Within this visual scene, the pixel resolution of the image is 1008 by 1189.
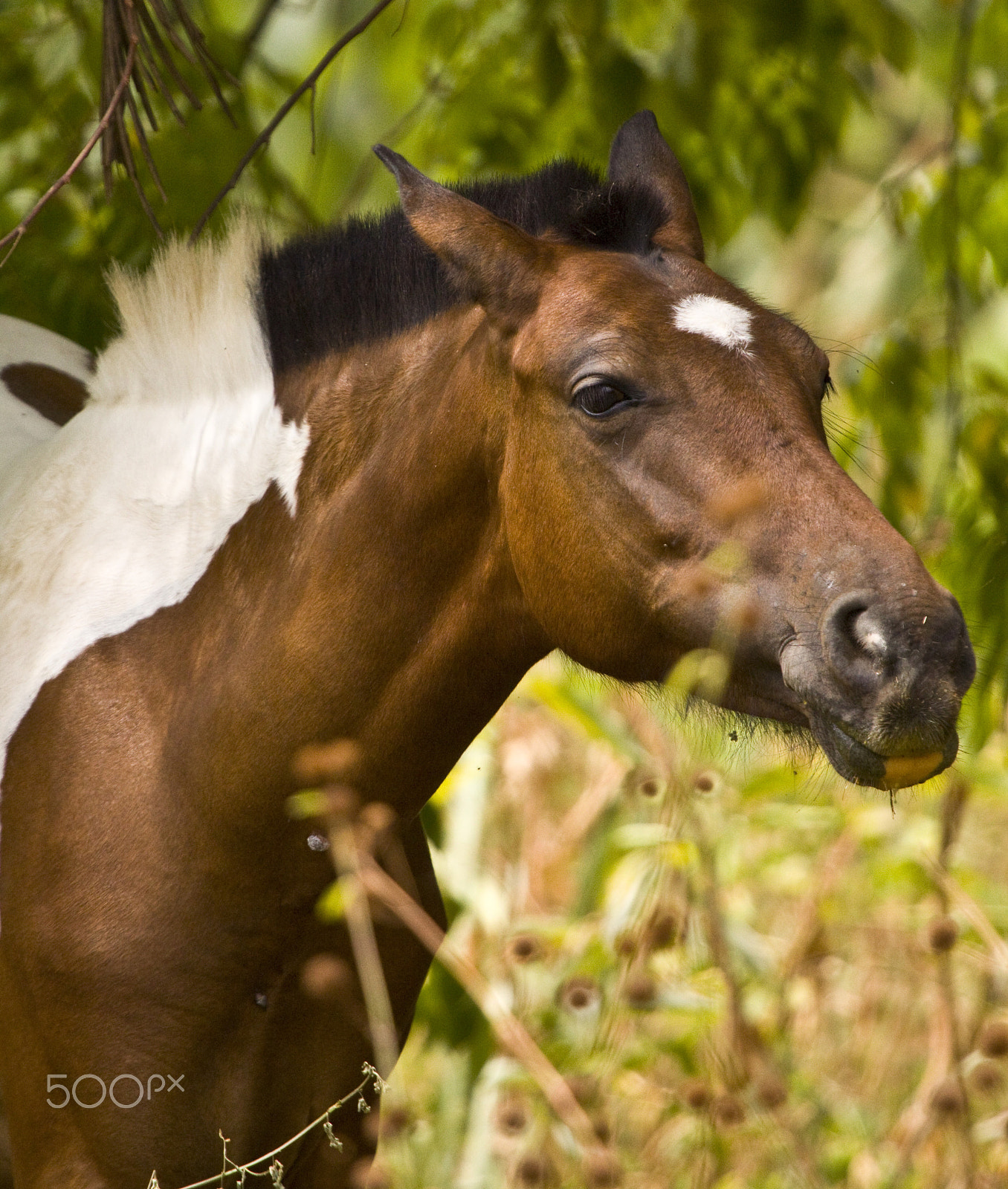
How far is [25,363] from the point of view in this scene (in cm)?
346

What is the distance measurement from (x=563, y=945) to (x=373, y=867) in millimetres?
1826

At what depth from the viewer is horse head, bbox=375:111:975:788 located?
2.01 metres

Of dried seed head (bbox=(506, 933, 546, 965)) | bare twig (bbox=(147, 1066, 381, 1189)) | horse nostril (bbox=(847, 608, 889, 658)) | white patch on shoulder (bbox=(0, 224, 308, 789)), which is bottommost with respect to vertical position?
dried seed head (bbox=(506, 933, 546, 965))

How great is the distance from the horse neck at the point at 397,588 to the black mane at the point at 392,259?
0.24 feet

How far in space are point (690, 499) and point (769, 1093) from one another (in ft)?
3.26

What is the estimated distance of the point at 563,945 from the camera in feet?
13.3

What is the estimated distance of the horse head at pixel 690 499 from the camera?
2006mm

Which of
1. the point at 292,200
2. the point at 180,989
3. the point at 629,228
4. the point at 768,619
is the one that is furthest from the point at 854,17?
the point at 180,989

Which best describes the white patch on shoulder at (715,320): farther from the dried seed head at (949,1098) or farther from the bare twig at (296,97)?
the dried seed head at (949,1098)

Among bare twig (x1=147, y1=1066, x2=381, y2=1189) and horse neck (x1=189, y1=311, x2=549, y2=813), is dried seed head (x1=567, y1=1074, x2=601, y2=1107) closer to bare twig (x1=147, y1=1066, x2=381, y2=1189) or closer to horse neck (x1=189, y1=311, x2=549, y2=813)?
bare twig (x1=147, y1=1066, x2=381, y2=1189)

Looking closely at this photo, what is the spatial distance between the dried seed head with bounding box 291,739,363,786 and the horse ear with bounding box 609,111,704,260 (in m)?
1.07

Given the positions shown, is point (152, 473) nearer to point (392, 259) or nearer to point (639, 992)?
point (392, 259)

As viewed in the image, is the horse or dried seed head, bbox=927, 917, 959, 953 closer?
the horse

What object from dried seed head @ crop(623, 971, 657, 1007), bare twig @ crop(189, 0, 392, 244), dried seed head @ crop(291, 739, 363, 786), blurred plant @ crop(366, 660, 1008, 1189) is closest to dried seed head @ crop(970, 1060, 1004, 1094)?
blurred plant @ crop(366, 660, 1008, 1189)
